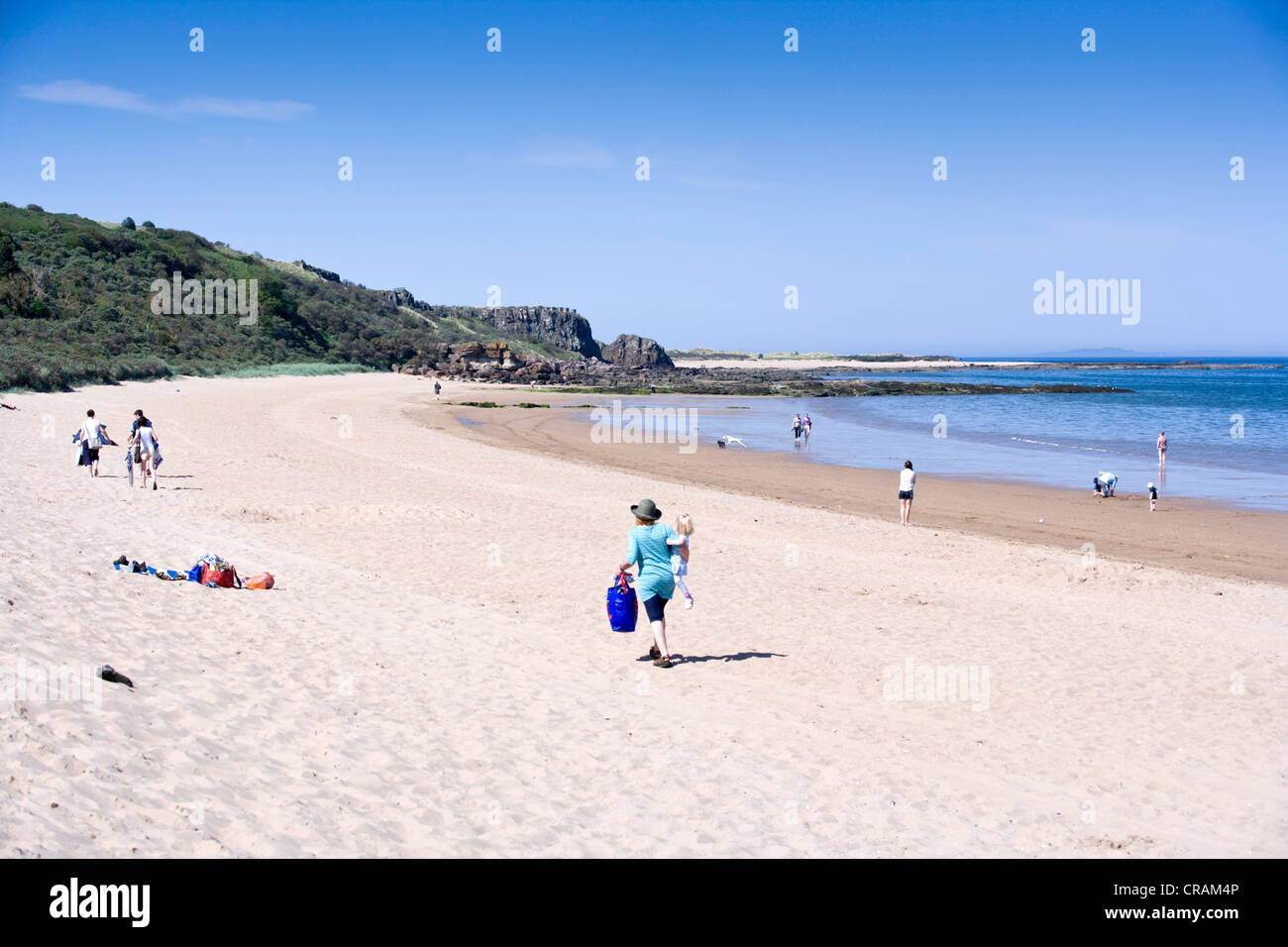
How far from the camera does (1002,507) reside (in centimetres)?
2058

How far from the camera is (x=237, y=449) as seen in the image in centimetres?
2286

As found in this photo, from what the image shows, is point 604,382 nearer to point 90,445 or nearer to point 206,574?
point 90,445

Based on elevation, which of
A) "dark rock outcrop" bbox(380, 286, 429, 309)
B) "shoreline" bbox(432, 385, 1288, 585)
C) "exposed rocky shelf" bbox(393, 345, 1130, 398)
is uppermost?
"dark rock outcrop" bbox(380, 286, 429, 309)

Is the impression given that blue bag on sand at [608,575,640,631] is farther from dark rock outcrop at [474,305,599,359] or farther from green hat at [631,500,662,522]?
dark rock outcrop at [474,305,599,359]

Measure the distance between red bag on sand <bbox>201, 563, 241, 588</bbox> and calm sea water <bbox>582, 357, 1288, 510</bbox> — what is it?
21310 millimetres

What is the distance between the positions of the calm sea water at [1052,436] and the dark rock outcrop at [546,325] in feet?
239

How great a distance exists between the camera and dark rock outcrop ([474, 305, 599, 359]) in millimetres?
136000

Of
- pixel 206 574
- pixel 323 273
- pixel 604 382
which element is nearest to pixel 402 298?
pixel 323 273

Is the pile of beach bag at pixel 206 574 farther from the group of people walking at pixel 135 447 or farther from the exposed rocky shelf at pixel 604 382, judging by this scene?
the exposed rocky shelf at pixel 604 382

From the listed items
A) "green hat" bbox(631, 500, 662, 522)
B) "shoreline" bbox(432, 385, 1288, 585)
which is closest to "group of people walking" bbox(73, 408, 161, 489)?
"green hat" bbox(631, 500, 662, 522)

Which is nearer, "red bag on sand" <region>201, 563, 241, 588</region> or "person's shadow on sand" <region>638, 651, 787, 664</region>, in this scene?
"person's shadow on sand" <region>638, 651, 787, 664</region>

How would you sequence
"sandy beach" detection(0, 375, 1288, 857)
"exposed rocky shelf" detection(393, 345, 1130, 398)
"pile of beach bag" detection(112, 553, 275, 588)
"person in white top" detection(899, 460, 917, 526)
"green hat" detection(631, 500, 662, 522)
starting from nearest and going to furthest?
"sandy beach" detection(0, 375, 1288, 857), "green hat" detection(631, 500, 662, 522), "pile of beach bag" detection(112, 553, 275, 588), "person in white top" detection(899, 460, 917, 526), "exposed rocky shelf" detection(393, 345, 1130, 398)

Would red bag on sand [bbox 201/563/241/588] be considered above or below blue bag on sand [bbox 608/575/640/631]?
above

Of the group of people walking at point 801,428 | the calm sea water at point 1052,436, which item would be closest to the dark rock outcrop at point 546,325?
the calm sea water at point 1052,436
